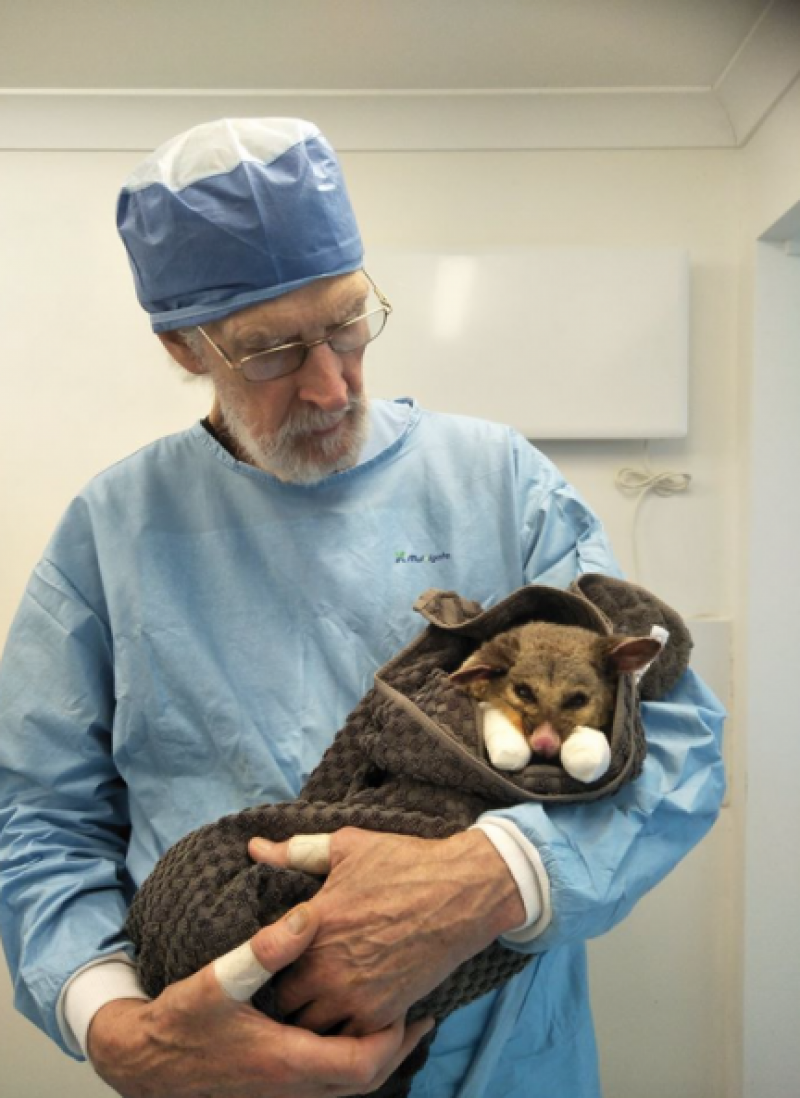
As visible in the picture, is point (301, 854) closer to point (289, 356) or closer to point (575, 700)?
point (575, 700)

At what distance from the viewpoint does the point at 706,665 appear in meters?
2.13

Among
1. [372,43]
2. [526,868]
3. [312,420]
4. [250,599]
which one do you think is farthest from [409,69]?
[526,868]

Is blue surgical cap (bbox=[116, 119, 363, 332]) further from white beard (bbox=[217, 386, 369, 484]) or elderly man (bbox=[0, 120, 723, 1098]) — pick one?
white beard (bbox=[217, 386, 369, 484])

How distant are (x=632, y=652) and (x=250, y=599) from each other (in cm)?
54

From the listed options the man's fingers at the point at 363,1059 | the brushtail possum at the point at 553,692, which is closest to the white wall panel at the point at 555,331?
the brushtail possum at the point at 553,692

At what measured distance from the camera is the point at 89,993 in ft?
3.83

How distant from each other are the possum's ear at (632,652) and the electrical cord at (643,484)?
1144 millimetres

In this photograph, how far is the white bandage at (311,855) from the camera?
1074 millimetres

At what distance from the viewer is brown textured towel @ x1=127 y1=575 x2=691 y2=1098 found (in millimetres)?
1048

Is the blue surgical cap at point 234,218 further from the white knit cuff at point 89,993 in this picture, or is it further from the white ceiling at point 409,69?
the white knit cuff at point 89,993

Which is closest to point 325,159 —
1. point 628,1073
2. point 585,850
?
point 585,850

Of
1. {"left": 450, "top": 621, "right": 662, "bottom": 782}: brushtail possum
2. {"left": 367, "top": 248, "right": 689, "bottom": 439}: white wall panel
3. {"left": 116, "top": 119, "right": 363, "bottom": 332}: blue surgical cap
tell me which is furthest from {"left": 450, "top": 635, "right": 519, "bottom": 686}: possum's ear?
{"left": 367, "top": 248, "right": 689, "bottom": 439}: white wall panel

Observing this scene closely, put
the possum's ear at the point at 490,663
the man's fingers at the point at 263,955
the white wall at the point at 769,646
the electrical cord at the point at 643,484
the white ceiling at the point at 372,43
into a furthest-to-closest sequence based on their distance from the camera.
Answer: the electrical cord at the point at 643,484, the white wall at the point at 769,646, the white ceiling at the point at 372,43, the possum's ear at the point at 490,663, the man's fingers at the point at 263,955

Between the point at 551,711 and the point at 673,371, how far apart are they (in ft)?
4.01
